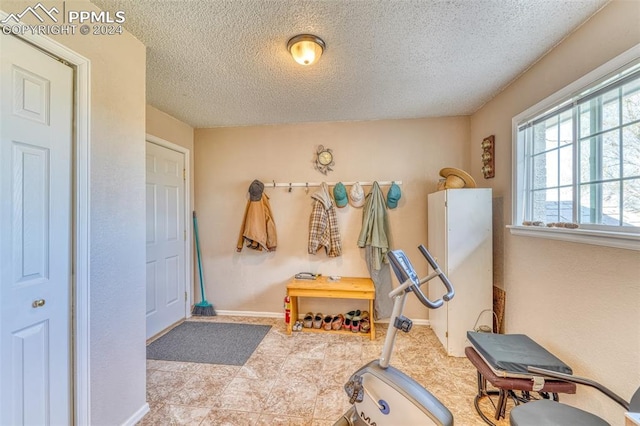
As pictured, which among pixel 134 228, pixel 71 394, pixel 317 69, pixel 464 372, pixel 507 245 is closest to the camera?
pixel 71 394

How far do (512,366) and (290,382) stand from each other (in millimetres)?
1544

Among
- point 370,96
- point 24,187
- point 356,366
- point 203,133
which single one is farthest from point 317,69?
point 356,366

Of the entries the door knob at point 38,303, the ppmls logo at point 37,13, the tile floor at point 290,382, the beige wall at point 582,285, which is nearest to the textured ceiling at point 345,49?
the beige wall at point 582,285

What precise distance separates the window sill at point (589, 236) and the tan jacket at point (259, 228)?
2586mm

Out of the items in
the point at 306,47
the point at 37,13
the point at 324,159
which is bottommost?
the point at 324,159

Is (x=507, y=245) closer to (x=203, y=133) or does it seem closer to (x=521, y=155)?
(x=521, y=155)

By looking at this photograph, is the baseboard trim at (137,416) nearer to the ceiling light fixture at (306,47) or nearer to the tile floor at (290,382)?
the tile floor at (290,382)

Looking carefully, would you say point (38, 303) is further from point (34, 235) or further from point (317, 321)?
point (317, 321)

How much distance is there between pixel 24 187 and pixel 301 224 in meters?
2.46

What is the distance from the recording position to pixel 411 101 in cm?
268

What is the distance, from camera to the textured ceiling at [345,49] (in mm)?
1442

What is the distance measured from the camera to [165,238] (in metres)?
3.03

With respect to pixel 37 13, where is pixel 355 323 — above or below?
below

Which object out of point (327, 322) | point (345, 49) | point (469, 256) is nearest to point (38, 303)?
point (345, 49)
